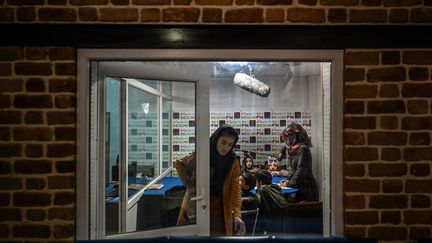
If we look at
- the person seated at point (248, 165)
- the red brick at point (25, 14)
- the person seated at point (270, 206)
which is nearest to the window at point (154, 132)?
the red brick at point (25, 14)

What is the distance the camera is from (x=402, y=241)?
2164 mm

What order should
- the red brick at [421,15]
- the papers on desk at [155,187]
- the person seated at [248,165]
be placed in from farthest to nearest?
the person seated at [248,165], the papers on desk at [155,187], the red brick at [421,15]

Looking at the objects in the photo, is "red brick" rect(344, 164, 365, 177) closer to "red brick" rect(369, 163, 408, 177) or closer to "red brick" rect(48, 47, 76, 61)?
"red brick" rect(369, 163, 408, 177)

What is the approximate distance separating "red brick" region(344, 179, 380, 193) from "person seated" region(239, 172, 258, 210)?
87.2 inches

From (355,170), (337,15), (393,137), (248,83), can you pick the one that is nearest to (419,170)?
(393,137)

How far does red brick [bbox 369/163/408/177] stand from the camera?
2160mm

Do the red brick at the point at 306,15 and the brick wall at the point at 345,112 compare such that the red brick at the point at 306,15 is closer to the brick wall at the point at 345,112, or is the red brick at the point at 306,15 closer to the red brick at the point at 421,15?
the brick wall at the point at 345,112

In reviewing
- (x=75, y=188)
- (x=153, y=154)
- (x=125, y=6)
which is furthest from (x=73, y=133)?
(x=153, y=154)

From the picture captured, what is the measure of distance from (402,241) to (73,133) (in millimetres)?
2057

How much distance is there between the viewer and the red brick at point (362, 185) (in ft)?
7.10

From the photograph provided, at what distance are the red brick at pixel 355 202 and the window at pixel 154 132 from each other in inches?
2.4

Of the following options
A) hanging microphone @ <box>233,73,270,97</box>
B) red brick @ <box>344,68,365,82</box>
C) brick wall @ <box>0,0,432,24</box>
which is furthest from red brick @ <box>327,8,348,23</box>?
hanging microphone @ <box>233,73,270,97</box>

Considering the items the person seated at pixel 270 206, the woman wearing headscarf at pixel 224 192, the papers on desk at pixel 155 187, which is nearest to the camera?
the papers on desk at pixel 155 187

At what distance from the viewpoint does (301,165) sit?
3.92 metres
